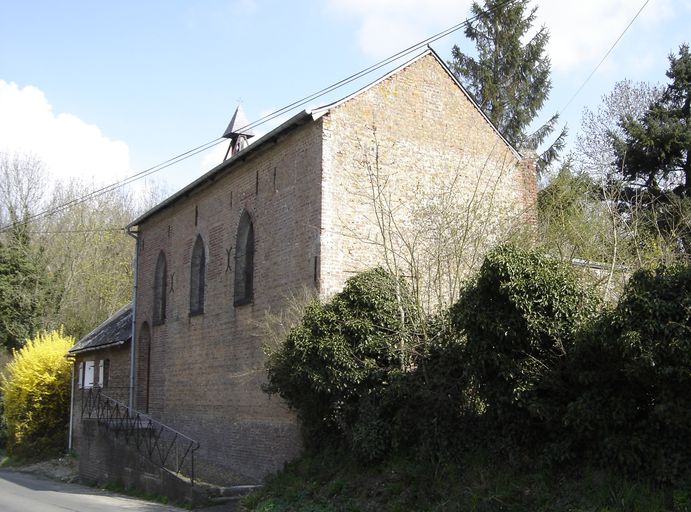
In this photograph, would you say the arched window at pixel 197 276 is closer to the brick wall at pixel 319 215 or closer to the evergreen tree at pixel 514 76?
the brick wall at pixel 319 215

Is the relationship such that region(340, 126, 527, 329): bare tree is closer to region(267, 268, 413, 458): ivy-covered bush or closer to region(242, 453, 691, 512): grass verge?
region(267, 268, 413, 458): ivy-covered bush

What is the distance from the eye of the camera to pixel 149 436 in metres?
20.9

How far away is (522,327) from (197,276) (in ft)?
47.2

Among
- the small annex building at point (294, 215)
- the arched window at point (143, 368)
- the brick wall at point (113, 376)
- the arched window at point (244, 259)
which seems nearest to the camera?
the small annex building at point (294, 215)

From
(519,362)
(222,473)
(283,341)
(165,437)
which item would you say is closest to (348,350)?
(283,341)

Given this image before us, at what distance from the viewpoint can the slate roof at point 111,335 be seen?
2663cm

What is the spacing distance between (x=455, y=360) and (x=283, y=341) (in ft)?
14.2

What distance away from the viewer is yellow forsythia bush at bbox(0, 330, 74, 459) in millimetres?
29984

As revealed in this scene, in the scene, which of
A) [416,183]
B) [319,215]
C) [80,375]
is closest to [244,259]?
[319,215]

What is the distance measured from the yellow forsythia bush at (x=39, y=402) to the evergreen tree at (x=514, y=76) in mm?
20570

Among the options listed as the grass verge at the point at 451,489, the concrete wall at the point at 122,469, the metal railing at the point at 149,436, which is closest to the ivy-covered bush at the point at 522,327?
the grass verge at the point at 451,489

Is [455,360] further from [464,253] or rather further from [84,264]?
[84,264]

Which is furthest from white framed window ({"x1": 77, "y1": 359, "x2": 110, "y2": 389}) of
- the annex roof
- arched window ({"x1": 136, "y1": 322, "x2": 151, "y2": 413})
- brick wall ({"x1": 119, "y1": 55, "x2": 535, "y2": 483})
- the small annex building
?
the annex roof

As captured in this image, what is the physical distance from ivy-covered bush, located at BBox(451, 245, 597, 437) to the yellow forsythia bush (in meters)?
24.6
